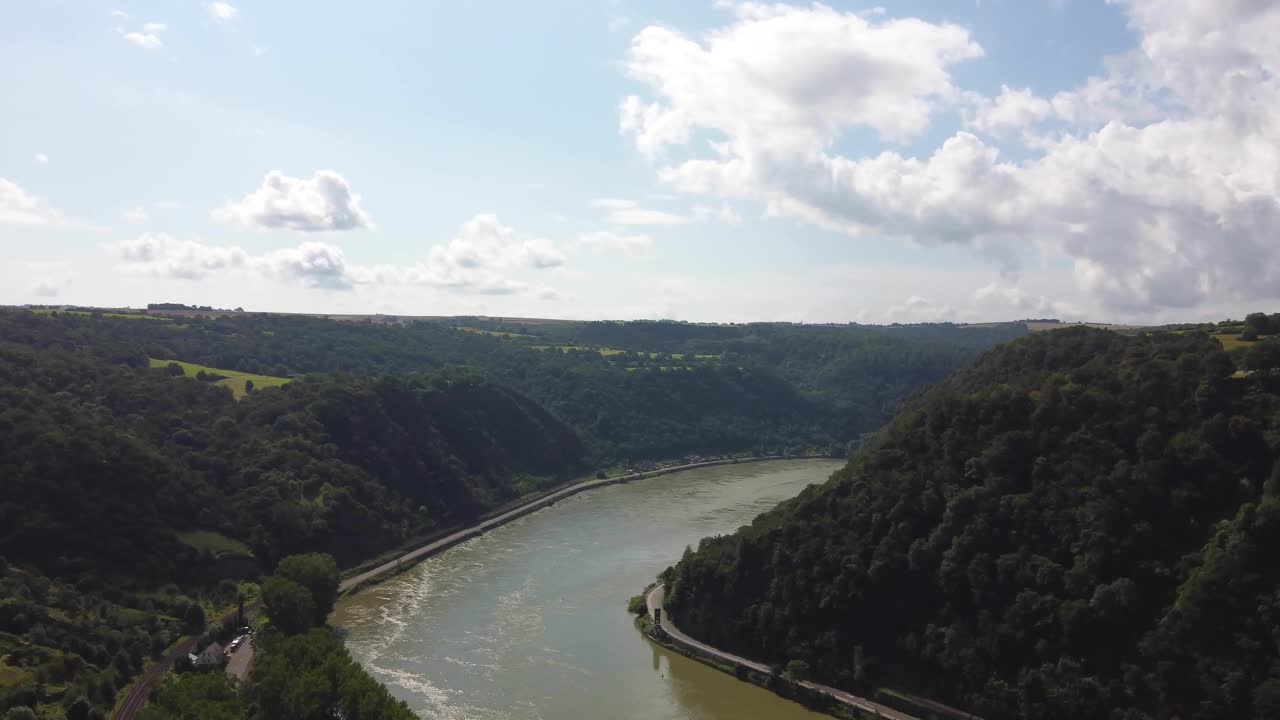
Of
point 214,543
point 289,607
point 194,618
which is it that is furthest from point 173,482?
point 289,607

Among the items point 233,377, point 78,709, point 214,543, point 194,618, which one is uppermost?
point 233,377

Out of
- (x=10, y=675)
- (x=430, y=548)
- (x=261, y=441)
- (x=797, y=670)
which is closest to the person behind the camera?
(x=10, y=675)

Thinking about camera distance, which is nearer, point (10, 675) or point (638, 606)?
point (10, 675)

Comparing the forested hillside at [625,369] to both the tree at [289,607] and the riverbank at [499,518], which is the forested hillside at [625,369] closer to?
the riverbank at [499,518]

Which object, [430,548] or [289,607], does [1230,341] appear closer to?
[289,607]

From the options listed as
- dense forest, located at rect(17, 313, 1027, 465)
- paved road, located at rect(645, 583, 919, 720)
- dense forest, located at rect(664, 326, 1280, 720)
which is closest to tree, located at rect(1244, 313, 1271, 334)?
dense forest, located at rect(664, 326, 1280, 720)

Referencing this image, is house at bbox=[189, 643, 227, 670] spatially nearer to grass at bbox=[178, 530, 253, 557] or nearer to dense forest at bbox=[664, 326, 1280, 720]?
grass at bbox=[178, 530, 253, 557]
